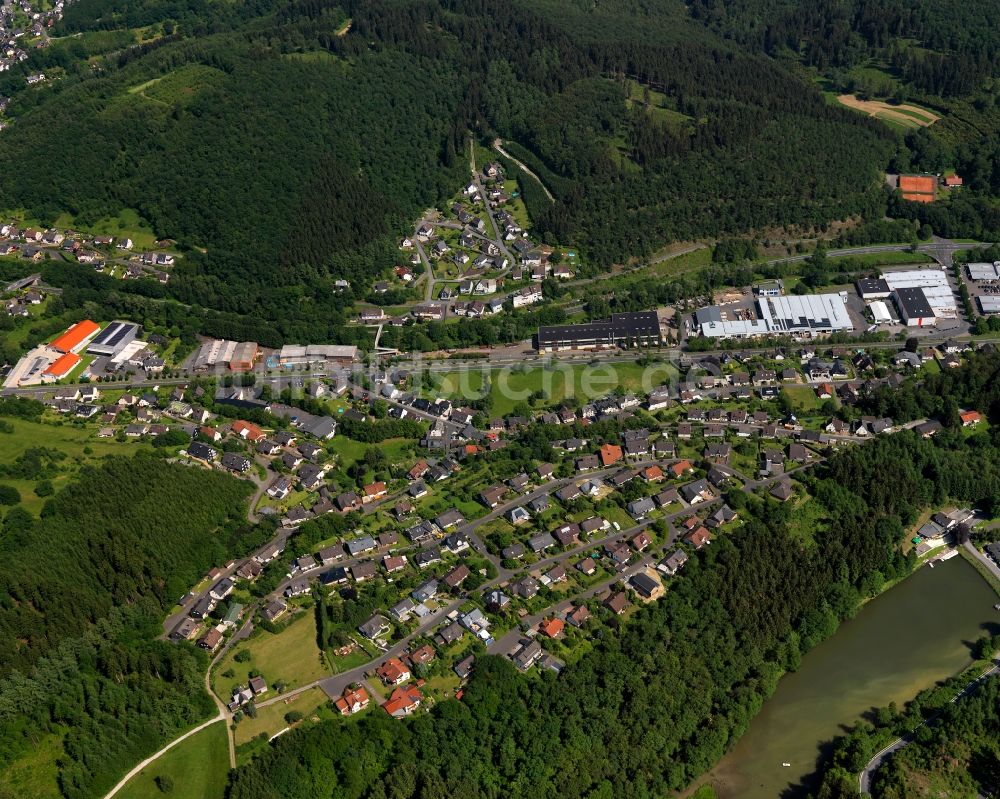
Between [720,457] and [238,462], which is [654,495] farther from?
[238,462]

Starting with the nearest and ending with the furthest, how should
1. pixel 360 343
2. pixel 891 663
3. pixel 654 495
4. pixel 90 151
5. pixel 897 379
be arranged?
pixel 891 663
pixel 654 495
pixel 897 379
pixel 360 343
pixel 90 151

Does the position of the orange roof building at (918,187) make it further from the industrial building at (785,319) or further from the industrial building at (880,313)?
the industrial building at (785,319)

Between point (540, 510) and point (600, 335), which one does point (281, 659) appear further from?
point (600, 335)

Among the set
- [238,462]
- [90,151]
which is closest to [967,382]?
[238,462]

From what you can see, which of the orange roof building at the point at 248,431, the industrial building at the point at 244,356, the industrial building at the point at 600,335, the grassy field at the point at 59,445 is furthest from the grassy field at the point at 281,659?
the industrial building at the point at 600,335

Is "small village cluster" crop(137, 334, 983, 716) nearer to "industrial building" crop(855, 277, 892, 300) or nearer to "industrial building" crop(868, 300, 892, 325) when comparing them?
"industrial building" crop(868, 300, 892, 325)

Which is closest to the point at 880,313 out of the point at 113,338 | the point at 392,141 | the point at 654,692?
the point at 654,692

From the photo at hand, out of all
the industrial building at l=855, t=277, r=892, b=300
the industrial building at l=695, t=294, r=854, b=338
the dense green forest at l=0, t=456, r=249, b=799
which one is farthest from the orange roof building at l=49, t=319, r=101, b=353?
the industrial building at l=855, t=277, r=892, b=300
